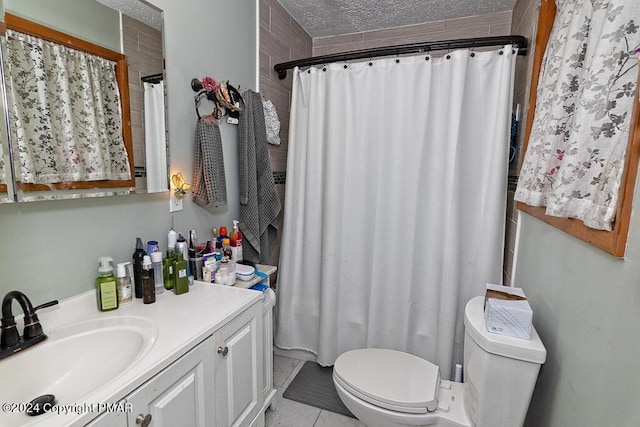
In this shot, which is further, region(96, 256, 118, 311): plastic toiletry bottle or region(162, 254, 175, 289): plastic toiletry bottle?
region(162, 254, 175, 289): plastic toiletry bottle

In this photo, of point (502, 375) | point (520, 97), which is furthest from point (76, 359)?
point (520, 97)

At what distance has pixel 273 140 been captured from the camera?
1.93 m

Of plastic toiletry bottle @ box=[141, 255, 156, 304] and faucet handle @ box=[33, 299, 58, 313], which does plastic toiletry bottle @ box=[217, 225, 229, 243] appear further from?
faucet handle @ box=[33, 299, 58, 313]

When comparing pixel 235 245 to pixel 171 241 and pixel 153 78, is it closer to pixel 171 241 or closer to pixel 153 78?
pixel 171 241

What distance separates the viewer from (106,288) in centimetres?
100

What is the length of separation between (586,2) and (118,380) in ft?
5.26

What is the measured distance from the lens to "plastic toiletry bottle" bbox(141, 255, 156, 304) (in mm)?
1077

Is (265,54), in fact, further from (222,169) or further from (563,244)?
(563,244)

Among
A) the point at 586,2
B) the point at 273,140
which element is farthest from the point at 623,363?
the point at 273,140

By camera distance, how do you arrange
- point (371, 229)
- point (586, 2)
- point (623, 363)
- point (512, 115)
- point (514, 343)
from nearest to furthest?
point (623, 363), point (586, 2), point (514, 343), point (512, 115), point (371, 229)

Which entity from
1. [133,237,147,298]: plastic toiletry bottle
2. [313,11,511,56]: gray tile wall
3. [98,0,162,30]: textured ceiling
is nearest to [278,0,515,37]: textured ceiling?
[313,11,511,56]: gray tile wall

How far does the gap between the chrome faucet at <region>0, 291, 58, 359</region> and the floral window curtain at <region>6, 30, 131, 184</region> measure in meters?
0.34

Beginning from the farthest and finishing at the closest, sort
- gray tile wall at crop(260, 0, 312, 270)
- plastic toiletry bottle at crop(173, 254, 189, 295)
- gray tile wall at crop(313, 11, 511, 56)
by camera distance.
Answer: gray tile wall at crop(313, 11, 511, 56) < gray tile wall at crop(260, 0, 312, 270) < plastic toiletry bottle at crop(173, 254, 189, 295)

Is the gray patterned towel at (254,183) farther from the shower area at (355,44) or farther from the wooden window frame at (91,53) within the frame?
the wooden window frame at (91,53)
